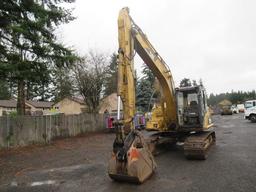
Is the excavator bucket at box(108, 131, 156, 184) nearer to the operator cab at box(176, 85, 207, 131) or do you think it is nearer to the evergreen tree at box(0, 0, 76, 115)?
the operator cab at box(176, 85, 207, 131)

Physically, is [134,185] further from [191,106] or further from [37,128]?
[37,128]

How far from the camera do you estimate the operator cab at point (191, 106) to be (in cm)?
909

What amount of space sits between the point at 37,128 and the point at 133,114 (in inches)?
353

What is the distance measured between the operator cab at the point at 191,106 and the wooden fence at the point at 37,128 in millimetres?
8153

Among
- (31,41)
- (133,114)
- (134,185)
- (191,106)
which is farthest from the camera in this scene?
(31,41)

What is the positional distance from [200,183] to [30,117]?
10.2m

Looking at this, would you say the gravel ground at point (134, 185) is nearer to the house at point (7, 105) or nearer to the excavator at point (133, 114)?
the excavator at point (133, 114)

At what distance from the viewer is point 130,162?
5.37 metres

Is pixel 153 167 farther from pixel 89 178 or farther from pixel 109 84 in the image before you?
pixel 109 84

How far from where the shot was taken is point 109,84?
2484cm

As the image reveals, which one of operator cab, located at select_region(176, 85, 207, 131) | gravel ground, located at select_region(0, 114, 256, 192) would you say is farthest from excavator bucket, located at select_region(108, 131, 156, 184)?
operator cab, located at select_region(176, 85, 207, 131)

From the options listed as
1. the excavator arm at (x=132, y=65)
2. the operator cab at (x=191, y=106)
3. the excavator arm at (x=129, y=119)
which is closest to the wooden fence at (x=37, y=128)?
the excavator arm at (x=132, y=65)

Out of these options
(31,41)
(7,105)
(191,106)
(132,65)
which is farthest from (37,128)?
(7,105)

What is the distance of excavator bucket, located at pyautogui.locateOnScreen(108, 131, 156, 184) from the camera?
17.7ft
